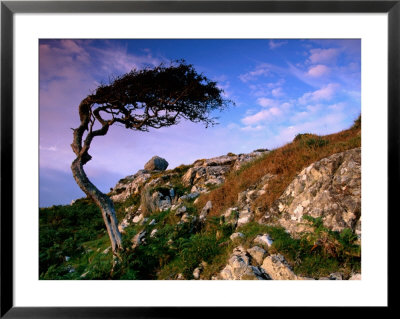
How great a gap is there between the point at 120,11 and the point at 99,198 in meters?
4.01

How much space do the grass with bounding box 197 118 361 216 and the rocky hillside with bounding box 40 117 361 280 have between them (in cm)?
3

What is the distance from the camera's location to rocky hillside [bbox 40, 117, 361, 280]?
13.0ft

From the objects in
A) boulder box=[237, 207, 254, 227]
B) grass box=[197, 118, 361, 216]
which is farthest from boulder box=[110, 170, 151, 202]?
boulder box=[237, 207, 254, 227]

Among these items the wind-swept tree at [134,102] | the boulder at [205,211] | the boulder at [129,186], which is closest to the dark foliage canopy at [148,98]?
the wind-swept tree at [134,102]

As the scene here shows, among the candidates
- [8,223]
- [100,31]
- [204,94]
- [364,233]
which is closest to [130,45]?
[100,31]

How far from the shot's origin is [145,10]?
3539 millimetres

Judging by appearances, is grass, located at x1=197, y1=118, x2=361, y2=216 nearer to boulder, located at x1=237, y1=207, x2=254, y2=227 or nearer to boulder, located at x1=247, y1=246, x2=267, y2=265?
boulder, located at x1=237, y1=207, x2=254, y2=227

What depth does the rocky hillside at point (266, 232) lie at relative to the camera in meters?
3.96

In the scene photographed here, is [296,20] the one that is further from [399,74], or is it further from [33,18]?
[33,18]

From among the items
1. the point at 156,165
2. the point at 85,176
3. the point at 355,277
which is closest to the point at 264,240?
the point at 355,277

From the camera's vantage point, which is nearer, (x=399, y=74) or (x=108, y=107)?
(x=399, y=74)

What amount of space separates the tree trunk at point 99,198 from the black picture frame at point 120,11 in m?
2.19

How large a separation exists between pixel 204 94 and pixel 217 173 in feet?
15.5

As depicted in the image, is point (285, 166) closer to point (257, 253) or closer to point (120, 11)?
point (257, 253)
